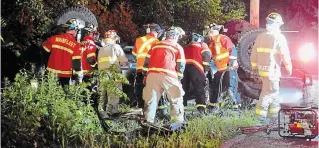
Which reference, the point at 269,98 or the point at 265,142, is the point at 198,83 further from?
the point at 265,142

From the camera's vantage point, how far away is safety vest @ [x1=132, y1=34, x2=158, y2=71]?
880 centimetres

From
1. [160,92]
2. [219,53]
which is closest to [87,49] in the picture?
[160,92]

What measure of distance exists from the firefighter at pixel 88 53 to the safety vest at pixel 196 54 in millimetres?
1567

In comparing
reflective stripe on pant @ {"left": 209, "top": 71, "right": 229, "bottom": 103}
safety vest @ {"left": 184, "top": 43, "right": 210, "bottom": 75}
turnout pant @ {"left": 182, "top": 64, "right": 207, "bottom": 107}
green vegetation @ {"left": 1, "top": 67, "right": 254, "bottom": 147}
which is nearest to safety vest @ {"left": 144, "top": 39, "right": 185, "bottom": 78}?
green vegetation @ {"left": 1, "top": 67, "right": 254, "bottom": 147}

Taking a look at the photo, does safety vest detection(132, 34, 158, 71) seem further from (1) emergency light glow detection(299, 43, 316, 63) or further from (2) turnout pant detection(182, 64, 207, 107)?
(1) emergency light glow detection(299, 43, 316, 63)

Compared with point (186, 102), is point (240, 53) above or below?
above

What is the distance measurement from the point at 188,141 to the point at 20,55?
4308 millimetres

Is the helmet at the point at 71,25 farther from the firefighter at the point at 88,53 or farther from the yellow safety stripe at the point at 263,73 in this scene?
the yellow safety stripe at the point at 263,73

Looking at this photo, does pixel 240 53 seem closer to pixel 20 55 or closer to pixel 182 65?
pixel 182 65

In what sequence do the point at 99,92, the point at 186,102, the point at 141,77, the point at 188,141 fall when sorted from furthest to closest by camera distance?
the point at 186,102 < the point at 141,77 < the point at 99,92 < the point at 188,141

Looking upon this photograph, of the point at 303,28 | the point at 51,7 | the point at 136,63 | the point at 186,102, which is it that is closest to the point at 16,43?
the point at 51,7

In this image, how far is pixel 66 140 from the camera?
700 centimetres

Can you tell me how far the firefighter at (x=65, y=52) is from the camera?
28.0ft

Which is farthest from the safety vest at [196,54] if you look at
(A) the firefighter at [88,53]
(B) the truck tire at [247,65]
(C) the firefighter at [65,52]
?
(C) the firefighter at [65,52]
